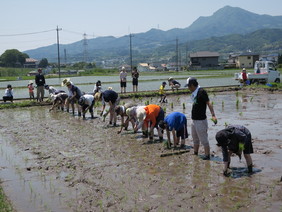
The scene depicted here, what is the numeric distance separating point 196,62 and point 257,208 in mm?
88155

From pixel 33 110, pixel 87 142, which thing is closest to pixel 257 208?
pixel 87 142

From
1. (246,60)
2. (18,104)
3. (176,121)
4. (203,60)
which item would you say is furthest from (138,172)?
(203,60)

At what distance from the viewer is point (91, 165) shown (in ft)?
25.5

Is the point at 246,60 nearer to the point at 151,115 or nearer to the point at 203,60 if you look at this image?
the point at 203,60

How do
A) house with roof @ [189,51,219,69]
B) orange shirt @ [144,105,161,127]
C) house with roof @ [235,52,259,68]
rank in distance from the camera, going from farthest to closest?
house with roof @ [189,51,219,69] → house with roof @ [235,52,259,68] → orange shirt @ [144,105,161,127]

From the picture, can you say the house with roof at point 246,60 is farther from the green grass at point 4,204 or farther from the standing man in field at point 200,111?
the green grass at point 4,204

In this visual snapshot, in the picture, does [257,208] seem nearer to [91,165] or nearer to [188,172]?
[188,172]

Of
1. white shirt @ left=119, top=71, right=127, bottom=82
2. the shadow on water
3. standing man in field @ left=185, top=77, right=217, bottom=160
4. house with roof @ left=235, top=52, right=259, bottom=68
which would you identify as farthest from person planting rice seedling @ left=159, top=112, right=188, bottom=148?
house with roof @ left=235, top=52, right=259, bottom=68

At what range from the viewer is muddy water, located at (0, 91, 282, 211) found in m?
5.51

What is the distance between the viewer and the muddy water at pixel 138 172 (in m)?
5.51

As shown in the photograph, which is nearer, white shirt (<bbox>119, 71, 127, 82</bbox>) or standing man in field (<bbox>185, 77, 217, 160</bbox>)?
standing man in field (<bbox>185, 77, 217, 160</bbox>)

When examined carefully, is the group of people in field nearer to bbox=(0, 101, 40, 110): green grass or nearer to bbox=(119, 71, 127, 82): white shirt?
bbox=(0, 101, 40, 110): green grass

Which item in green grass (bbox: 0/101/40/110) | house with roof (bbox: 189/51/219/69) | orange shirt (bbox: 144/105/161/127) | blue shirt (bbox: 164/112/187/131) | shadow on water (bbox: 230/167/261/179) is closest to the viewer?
shadow on water (bbox: 230/167/261/179)

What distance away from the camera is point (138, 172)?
23.3 ft
